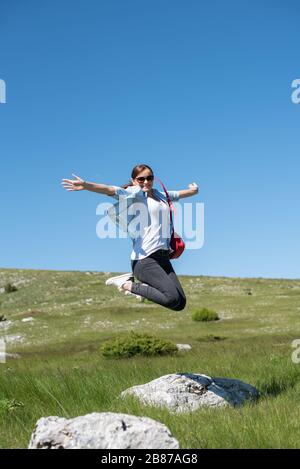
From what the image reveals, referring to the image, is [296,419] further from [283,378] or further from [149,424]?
[283,378]

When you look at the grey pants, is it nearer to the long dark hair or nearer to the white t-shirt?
the white t-shirt

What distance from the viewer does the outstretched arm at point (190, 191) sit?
10320 millimetres

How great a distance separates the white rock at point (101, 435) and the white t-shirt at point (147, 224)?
169 inches

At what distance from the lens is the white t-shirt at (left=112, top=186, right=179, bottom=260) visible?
9.21m

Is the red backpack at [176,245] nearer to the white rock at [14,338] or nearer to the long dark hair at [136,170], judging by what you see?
the long dark hair at [136,170]

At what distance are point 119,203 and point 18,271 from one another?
78457 millimetres

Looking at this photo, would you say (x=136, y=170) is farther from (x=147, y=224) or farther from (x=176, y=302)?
(x=176, y=302)

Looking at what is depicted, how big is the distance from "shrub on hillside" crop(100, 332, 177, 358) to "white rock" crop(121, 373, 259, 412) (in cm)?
1561

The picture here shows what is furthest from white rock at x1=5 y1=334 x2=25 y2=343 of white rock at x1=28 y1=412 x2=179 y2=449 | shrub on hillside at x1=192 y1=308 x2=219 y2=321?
white rock at x1=28 y1=412 x2=179 y2=449

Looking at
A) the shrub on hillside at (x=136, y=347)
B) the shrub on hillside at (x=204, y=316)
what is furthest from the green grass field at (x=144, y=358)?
the shrub on hillside at (x=136, y=347)

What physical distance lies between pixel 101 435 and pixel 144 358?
18721 mm

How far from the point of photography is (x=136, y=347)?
27375 millimetres
